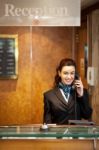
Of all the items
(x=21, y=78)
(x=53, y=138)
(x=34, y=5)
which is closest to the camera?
(x=53, y=138)

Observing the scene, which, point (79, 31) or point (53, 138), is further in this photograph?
point (79, 31)

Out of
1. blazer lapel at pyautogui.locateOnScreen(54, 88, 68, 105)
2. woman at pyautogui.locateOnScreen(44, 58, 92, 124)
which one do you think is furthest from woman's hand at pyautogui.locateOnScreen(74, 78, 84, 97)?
blazer lapel at pyautogui.locateOnScreen(54, 88, 68, 105)

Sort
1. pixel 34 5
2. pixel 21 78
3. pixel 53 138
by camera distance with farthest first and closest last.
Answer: pixel 21 78
pixel 34 5
pixel 53 138

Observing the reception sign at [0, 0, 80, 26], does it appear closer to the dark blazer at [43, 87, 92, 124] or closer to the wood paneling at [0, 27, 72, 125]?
the wood paneling at [0, 27, 72, 125]

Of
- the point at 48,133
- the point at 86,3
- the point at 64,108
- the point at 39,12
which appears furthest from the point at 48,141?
the point at 86,3

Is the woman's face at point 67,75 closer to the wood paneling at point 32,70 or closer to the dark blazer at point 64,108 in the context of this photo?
the dark blazer at point 64,108

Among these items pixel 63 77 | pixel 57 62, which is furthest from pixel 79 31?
pixel 63 77

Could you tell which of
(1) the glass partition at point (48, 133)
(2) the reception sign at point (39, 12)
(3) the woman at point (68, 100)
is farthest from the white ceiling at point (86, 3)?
(1) the glass partition at point (48, 133)

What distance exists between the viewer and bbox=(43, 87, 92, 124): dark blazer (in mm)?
1903

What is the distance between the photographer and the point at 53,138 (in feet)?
4.03

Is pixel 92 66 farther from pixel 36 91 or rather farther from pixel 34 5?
pixel 34 5

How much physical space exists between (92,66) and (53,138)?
1.48 m

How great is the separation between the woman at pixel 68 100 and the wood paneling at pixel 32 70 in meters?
0.40

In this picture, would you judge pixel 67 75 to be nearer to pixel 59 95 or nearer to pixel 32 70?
pixel 59 95
